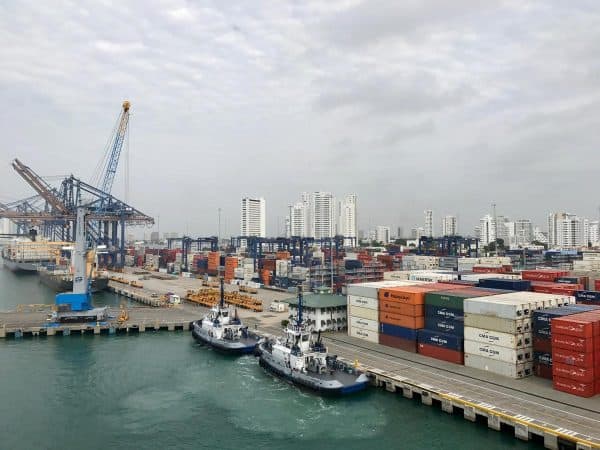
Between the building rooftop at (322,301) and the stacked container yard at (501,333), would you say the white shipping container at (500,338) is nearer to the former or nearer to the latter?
the stacked container yard at (501,333)

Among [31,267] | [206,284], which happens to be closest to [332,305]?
[206,284]

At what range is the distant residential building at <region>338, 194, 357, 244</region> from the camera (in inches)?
7156

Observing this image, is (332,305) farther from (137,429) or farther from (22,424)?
(22,424)

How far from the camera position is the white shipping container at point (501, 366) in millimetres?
24109

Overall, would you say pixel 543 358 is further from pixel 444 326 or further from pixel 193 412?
pixel 193 412

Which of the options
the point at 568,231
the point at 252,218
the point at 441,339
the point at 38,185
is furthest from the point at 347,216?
the point at 441,339

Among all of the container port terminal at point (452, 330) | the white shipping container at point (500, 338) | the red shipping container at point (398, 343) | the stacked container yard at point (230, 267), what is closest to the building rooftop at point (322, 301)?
the container port terminal at point (452, 330)

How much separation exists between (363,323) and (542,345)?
12748mm

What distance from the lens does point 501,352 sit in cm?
2470

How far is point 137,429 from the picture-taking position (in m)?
20.6

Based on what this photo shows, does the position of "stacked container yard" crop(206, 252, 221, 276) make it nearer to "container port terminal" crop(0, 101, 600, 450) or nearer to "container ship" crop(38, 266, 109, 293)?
"container ship" crop(38, 266, 109, 293)

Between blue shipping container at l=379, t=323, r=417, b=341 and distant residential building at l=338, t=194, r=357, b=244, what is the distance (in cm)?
14974

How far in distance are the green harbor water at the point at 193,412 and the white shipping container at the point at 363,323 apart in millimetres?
8114

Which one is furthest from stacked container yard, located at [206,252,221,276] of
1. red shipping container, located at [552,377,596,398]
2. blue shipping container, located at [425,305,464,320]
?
red shipping container, located at [552,377,596,398]
